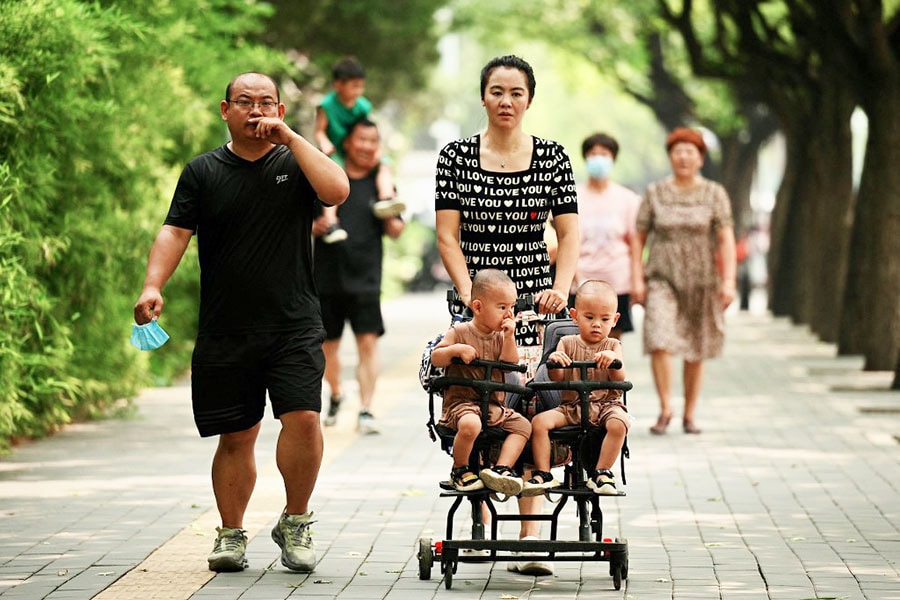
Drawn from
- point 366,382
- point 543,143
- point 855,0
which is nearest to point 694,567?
point 543,143

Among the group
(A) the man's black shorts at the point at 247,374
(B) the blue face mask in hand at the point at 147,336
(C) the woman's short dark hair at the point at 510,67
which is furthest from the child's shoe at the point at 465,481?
(C) the woman's short dark hair at the point at 510,67

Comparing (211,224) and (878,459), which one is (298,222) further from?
(878,459)

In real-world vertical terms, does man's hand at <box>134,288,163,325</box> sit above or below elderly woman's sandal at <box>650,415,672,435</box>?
above

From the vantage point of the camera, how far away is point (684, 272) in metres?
12.2

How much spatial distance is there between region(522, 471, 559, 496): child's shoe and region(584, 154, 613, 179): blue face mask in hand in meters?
5.49

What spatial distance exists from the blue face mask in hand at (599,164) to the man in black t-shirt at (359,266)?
1.33 m

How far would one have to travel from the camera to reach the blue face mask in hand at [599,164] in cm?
1187

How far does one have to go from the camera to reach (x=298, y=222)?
277 inches

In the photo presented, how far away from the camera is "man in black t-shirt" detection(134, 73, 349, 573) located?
6.96m

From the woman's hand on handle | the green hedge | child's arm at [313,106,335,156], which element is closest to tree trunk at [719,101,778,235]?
the green hedge

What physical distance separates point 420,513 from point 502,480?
2.29m

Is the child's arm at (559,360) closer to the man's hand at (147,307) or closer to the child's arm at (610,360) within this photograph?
the child's arm at (610,360)

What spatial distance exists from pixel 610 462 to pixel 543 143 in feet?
4.50

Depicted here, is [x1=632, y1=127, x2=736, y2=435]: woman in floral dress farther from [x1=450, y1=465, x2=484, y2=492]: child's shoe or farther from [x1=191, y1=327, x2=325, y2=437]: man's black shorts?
[x1=450, y1=465, x2=484, y2=492]: child's shoe
